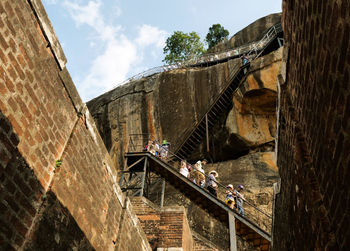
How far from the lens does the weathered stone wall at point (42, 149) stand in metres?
4.13

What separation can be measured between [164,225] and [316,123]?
8.86 meters

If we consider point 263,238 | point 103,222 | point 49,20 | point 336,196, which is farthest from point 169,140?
point 336,196

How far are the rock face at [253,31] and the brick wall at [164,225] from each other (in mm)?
24231

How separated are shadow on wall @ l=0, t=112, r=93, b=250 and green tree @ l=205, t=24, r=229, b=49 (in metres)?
40.8

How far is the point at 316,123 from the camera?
11.2 feet

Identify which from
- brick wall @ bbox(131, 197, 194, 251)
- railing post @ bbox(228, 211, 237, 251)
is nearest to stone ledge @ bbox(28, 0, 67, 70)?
brick wall @ bbox(131, 197, 194, 251)

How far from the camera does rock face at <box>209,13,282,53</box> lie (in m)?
Result: 32.6

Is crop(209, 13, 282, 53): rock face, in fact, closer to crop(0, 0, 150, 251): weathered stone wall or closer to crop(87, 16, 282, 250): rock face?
crop(87, 16, 282, 250): rock face

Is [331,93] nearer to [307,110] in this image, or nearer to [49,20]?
[307,110]

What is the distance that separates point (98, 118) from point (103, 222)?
20.2 metres

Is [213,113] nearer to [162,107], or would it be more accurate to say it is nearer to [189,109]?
[189,109]

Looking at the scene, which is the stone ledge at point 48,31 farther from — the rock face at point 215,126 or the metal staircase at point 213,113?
the metal staircase at point 213,113

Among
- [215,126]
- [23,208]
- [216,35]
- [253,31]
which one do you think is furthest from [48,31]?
[216,35]

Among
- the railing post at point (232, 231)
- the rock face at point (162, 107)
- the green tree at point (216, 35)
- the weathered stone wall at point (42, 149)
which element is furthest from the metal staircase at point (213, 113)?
the green tree at point (216, 35)
